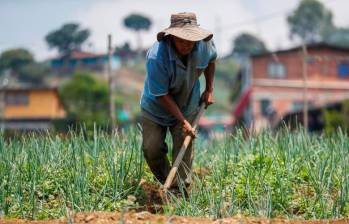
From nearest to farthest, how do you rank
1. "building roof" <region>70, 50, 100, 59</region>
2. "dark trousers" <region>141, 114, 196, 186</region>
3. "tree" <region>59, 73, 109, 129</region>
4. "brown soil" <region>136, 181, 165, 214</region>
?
"brown soil" <region>136, 181, 165, 214</region> < "dark trousers" <region>141, 114, 196, 186</region> < "building roof" <region>70, 50, 100, 59</region> < "tree" <region>59, 73, 109, 129</region>

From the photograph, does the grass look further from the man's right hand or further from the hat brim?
the hat brim

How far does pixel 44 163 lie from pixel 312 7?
90097mm

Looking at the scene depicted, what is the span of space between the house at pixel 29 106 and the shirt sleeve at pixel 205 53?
39.0 m

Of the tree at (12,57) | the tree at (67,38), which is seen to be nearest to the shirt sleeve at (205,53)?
the tree at (67,38)

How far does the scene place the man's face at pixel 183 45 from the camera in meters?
5.77

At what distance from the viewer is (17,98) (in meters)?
46.4

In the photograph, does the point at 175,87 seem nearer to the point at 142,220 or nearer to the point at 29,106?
the point at 142,220

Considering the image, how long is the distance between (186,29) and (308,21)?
89185mm

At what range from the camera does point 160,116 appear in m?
6.22

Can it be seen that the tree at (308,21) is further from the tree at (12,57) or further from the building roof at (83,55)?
the building roof at (83,55)

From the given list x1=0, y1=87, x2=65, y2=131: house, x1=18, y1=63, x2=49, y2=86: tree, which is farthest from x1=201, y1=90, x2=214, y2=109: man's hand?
x1=18, y1=63, x2=49, y2=86: tree

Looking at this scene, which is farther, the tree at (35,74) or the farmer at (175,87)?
the tree at (35,74)

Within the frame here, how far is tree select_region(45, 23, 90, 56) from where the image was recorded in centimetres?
2033

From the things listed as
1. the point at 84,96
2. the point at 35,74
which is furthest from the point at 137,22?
the point at 84,96
